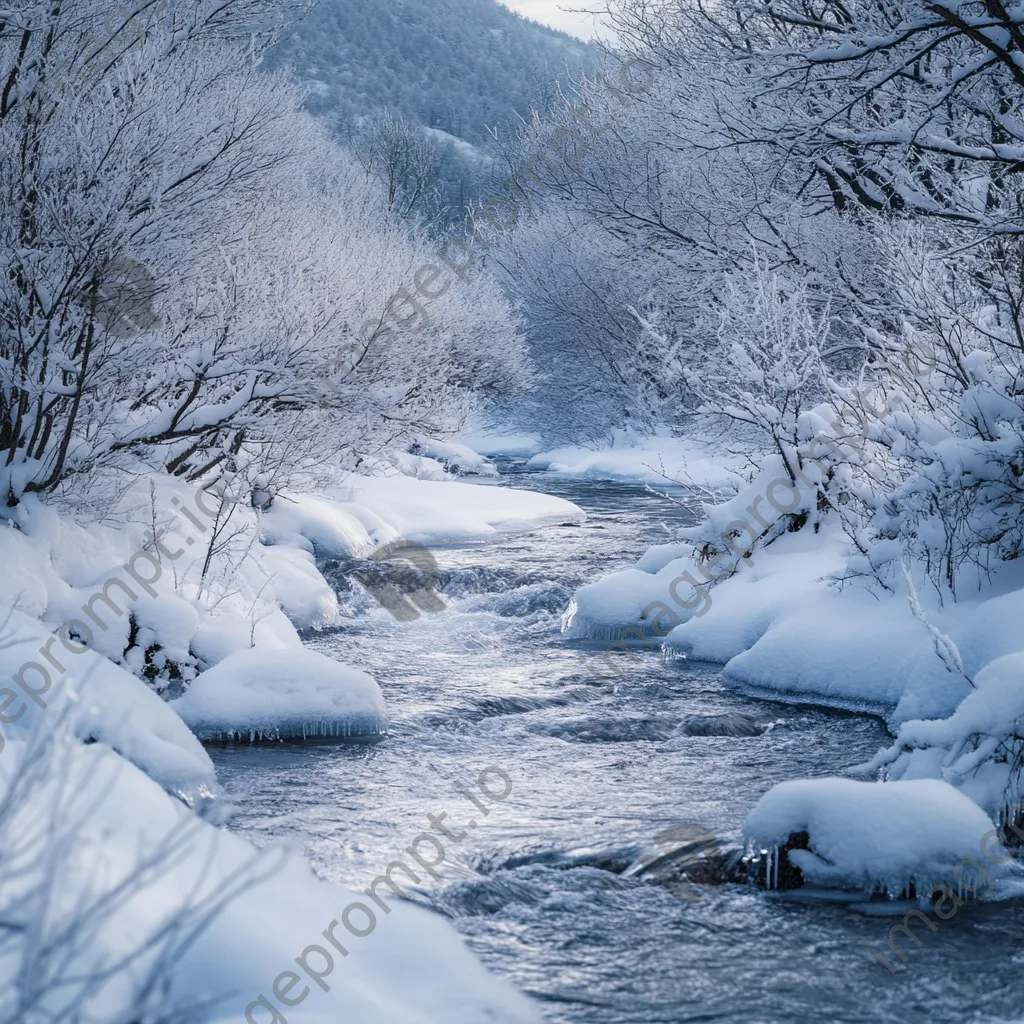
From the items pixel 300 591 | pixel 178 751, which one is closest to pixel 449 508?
pixel 300 591

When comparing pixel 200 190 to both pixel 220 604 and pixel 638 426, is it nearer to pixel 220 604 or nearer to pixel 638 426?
pixel 220 604

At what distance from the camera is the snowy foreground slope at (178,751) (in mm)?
2764

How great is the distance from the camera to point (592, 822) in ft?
22.7

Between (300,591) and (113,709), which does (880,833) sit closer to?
(113,709)

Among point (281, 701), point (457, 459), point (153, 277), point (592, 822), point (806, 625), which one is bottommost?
point (457, 459)

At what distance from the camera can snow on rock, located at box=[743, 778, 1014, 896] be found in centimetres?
588

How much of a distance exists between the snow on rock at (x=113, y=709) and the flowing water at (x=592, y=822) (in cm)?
42

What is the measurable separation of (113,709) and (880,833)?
4174mm

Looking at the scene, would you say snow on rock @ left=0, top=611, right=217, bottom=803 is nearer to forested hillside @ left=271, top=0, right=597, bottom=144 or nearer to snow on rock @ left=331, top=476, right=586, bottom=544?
snow on rock @ left=331, top=476, right=586, bottom=544

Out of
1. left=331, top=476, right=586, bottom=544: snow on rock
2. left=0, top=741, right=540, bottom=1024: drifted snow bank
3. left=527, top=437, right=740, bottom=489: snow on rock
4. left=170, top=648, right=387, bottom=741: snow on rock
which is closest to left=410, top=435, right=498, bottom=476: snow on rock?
left=527, top=437, right=740, bottom=489: snow on rock

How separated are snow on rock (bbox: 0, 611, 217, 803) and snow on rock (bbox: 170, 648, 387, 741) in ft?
4.40

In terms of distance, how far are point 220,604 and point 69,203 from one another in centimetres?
377

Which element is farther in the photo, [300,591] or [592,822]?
[300,591]

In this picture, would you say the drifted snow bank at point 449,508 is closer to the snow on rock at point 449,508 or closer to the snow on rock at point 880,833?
the snow on rock at point 449,508
